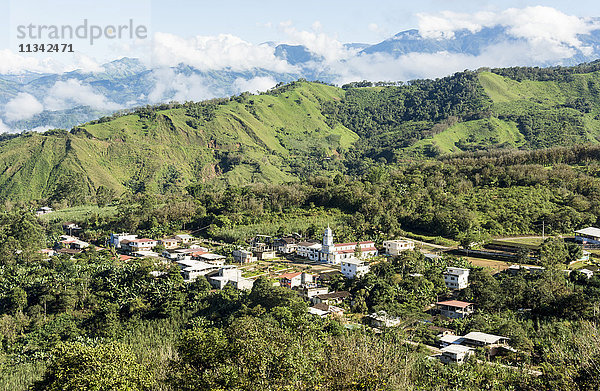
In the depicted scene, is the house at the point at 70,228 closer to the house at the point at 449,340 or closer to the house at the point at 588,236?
the house at the point at 449,340

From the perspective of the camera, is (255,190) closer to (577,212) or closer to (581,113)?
(577,212)

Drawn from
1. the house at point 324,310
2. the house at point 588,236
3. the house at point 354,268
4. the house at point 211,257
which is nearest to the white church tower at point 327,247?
the house at point 354,268

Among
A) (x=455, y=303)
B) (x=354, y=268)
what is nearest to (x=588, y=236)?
(x=455, y=303)

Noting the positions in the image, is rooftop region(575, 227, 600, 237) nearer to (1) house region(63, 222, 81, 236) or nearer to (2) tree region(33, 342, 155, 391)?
(2) tree region(33, 342, 155, 391)

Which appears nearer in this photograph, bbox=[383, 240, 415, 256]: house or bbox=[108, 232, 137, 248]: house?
bbox=[383, 240, 415, 256]: house

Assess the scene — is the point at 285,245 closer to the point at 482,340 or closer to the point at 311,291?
the point at 311,291

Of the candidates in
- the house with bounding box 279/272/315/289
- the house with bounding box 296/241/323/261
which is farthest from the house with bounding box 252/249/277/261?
the house with bounding box 279/272/315/289
